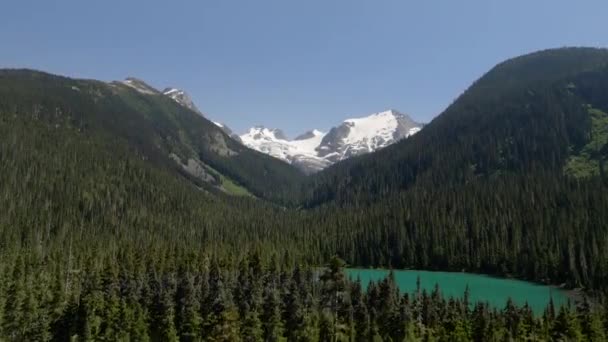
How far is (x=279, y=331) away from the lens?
87.6 meters

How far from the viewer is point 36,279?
110m

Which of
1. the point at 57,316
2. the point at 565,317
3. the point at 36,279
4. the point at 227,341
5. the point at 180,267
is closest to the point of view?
the point at 227,341

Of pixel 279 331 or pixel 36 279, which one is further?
pixel 36 279

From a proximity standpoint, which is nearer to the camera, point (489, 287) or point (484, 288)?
point (484, 288)

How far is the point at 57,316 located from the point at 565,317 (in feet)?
270

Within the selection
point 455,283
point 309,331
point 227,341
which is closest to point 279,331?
point 309,331

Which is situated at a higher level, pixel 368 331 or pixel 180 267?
pixel 180 267

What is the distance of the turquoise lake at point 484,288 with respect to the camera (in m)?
130

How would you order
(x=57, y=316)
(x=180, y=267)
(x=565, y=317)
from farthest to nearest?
(x=180, y=267) → (x=57, y=316) → (x=565, y=317)

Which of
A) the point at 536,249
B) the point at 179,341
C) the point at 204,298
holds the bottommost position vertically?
the point at 179,341

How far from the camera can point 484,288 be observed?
149 meters

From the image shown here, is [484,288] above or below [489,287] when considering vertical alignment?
below

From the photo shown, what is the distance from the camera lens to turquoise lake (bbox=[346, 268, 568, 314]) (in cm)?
12962

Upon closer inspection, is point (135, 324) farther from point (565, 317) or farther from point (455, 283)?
point (455, 283)
